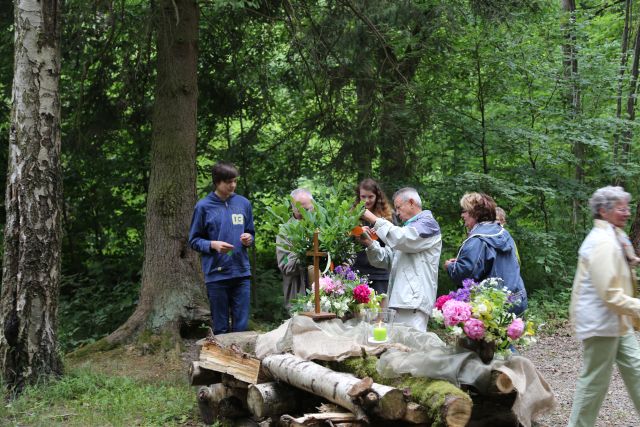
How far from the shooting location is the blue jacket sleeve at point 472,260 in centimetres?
525

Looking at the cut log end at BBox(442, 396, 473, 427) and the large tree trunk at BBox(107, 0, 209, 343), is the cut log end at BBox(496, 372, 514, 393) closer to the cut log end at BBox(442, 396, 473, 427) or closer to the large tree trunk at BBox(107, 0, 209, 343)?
the cut log end at BBox(442, 396, 473, 427)

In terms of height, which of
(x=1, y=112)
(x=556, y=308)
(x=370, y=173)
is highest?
(x=1, y=112)

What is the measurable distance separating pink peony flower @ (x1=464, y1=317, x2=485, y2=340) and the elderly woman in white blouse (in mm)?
936

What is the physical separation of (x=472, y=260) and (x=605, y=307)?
3.99ft

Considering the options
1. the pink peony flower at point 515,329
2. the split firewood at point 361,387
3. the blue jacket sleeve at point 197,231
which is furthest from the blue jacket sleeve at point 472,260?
the blue jacket sleeve at point 197,231

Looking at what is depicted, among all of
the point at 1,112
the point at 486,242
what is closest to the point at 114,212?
the point at 1,112

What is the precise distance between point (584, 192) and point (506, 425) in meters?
8.05

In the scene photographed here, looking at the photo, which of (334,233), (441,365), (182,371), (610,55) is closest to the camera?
(441,365)

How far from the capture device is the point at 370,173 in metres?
9.73

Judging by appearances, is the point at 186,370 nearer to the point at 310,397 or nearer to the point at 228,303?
the point at 228,303

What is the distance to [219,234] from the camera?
654 centimetres

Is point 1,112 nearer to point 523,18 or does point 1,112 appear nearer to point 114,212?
point 114,212

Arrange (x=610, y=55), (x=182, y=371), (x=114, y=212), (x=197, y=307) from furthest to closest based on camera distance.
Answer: (x=610, y=55)
(x=114, y=212)
(x=197, y=307)
(x=182, y=371)

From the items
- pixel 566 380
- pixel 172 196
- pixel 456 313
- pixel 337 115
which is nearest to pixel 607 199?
pixel 456 313
